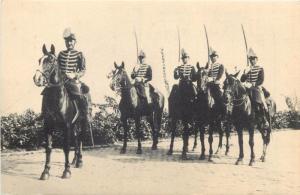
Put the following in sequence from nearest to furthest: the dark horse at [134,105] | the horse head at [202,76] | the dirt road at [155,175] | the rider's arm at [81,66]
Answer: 1. the dirt road at [155,175]
2. the rider's arm at [81,66]
3. the horse head at [202,76]
4. the dark horse at [134,105]

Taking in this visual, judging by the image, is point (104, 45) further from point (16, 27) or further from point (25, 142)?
point (25, 142)

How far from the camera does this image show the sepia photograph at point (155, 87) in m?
9.39

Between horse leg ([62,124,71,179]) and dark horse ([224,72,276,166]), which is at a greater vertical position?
dark horse ([224,72,276,166])

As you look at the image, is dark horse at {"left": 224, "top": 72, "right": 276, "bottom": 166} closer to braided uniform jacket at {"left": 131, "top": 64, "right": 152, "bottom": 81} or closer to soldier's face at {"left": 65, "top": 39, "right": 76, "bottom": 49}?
braided uniform jacket at {"left": 131, "top": 64, "right": 152, "bottom": 81}

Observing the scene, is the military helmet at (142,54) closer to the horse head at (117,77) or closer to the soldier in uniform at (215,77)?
the horse head at (117,77)

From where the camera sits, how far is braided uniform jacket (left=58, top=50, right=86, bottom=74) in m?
9.38

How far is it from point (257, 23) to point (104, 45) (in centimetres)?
344

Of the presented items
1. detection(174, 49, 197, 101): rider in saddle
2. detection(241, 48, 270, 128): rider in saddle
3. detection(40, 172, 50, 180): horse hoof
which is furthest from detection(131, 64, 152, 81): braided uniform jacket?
detection(40, 172, 50, 180): horse hoof

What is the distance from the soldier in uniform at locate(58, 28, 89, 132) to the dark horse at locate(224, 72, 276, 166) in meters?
2.91

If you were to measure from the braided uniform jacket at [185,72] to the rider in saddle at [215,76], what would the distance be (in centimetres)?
37

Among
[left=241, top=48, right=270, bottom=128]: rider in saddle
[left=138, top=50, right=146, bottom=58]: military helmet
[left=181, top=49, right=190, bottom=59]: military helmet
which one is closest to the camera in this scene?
[left=241, top=48, right=270, bottom=128]: rider in saddle

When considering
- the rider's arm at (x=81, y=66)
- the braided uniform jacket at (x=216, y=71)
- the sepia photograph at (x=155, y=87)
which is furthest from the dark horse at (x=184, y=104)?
the rider's arm at (x=81, y=66)

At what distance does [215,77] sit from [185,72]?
0.67 m

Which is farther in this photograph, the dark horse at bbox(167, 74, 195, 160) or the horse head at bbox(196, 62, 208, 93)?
the dark horse at bbox(167, 74, 195, 160)
